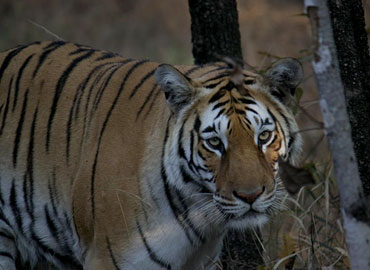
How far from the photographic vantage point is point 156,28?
12023 mm

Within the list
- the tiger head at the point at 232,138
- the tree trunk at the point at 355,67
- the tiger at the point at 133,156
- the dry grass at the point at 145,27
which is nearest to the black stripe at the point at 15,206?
the tiger at the point at 133,156

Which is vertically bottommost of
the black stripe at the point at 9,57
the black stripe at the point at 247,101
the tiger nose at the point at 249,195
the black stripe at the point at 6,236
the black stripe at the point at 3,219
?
the black stripe at the point at 6,236

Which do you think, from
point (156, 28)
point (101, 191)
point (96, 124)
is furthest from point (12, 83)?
point (156, 28)

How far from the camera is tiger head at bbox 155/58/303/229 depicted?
3154mm

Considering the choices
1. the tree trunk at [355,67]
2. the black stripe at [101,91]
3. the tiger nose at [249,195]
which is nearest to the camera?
the tiger nose at [249,195]

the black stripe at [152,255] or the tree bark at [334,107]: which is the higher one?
the tree bark at [334,107]

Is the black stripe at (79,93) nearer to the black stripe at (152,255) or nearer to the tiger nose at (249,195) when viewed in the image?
the black stripe at (152,255)

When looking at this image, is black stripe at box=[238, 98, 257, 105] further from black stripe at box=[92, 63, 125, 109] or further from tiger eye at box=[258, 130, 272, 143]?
black stripe at box=[92, 63, 125, 109]

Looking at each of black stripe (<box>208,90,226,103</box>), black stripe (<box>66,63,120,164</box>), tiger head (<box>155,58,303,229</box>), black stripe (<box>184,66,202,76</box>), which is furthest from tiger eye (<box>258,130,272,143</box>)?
black stripe (<box>66,63,120,164</box>)

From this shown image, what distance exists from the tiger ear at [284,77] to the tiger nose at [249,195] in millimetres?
507

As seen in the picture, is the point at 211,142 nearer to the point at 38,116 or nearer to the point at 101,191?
the point at 101,191

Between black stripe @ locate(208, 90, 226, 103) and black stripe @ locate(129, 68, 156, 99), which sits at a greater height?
black stripe @ locate(129, 68, 156, 99)

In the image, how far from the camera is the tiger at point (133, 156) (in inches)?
128

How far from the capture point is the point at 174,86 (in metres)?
3.38
